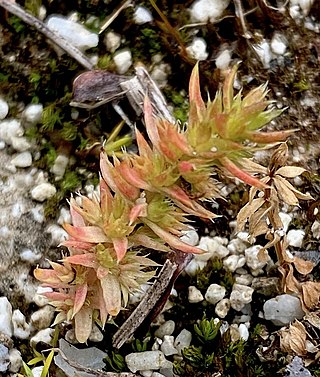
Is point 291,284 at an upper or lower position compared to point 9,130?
lower

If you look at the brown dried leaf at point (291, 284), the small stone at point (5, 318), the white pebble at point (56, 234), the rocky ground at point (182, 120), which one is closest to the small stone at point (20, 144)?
the rocky ground at point (182, 120)

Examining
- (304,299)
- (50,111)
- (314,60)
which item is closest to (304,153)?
(314,60)

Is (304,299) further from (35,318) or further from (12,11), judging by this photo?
(12,11)

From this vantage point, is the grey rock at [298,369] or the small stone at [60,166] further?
the small stone at [60,166]

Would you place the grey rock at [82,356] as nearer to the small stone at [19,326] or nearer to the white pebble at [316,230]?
the small stone at [19,326]

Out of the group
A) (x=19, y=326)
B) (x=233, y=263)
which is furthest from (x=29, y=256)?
(x=233, y=263)

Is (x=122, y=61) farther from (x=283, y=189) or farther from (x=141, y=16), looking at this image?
(x=283, y=189)

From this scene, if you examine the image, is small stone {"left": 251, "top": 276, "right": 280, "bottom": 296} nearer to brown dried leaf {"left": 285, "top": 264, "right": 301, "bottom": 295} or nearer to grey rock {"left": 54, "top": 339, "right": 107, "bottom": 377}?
brown dried leaf {"left": 285, "top": 264, "right": 301, "bottom": 295}

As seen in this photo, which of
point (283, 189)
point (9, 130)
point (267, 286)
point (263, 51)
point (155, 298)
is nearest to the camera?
point (283, 189)
